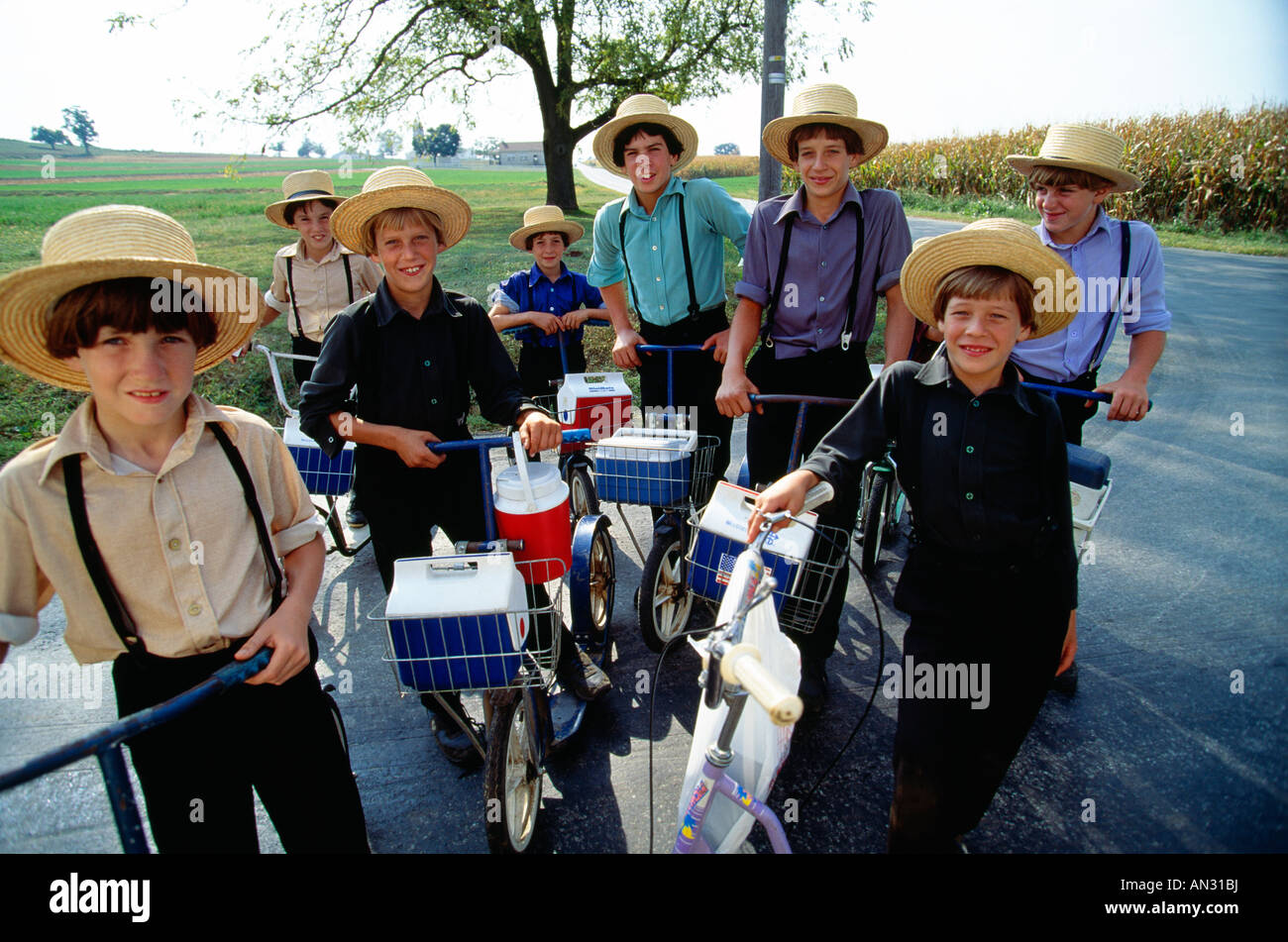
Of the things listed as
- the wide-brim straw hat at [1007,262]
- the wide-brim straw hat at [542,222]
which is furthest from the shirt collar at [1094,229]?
the wide-brim straw hat at [542,222]

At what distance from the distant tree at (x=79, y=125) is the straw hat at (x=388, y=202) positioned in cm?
6806

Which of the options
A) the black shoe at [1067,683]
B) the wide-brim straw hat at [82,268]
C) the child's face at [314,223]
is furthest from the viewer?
the child's face at [314,223]

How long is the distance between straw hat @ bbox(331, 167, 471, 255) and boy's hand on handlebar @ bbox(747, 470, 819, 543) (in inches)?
67.3

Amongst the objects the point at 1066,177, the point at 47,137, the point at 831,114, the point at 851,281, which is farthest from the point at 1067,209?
the point at 47,137

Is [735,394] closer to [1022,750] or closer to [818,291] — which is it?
[818,291]

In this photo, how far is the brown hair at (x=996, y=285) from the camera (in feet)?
7.35

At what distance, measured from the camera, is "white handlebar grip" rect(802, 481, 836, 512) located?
2.18 meters

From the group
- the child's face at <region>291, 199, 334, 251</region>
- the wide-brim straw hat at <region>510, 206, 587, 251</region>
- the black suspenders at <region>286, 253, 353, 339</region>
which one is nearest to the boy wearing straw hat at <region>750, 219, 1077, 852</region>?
the wide-brim straw hat at <region>510, 206, 587, 251</region>

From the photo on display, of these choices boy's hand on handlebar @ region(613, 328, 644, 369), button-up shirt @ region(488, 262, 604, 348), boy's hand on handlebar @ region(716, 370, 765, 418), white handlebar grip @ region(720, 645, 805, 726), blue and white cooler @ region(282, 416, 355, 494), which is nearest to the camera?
white handlebar grip @ region(720, 645, 805, 726)

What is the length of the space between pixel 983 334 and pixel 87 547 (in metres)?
2.46

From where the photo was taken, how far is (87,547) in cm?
161

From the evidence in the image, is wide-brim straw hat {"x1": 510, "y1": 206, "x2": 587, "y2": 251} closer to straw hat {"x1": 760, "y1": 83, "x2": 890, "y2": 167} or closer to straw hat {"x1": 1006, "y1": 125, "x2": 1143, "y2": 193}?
straw hat {"x1": 760, "y1": 83, "x2": 890, "y2": 167}

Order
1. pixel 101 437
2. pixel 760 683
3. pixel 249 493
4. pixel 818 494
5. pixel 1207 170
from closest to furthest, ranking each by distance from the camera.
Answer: pixel 760 683 < pixel 101 437 < pixel 249 493 < pixel 818 494 < pixel 1207 170

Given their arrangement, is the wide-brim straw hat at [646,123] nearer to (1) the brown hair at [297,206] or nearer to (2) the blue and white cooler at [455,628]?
(1) the brown hair at [297,206]
